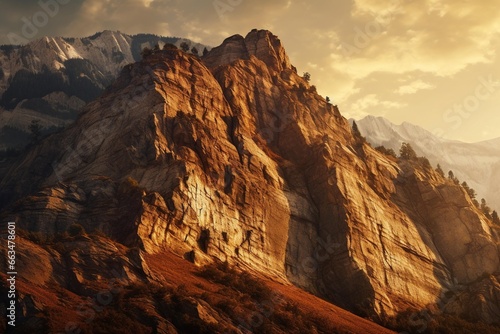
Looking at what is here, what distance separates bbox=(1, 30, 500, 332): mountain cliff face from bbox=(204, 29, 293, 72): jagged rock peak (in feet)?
28.2

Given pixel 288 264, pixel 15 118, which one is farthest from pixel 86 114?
pixel 15 118

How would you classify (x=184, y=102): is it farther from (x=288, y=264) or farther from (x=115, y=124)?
(x=288, y=264)

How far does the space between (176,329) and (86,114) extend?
53.5 m

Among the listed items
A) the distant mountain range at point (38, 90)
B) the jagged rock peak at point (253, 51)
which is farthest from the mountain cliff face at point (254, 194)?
the distant mountain range at point (38, 90)

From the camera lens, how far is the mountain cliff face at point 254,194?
63969mm

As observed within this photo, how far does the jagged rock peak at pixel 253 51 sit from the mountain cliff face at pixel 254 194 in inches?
339

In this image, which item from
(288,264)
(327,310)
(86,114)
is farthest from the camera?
(86,114)

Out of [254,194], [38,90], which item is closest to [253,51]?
[254,194]

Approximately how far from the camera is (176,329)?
136ft

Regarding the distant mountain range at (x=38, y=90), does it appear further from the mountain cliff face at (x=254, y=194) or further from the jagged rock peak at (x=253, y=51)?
the mountain cliff face at (x=254, y=194)

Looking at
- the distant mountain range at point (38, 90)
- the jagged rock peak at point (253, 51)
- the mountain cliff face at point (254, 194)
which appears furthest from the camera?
the distant mountain range at point (38, 90)

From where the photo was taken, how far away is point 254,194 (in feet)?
245

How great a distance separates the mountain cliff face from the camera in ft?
210

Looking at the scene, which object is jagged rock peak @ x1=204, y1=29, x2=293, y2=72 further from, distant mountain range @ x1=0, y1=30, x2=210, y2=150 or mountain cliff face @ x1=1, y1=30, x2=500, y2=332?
distant mountain range @ x1=0, y1=30, x2=210, y2=150
